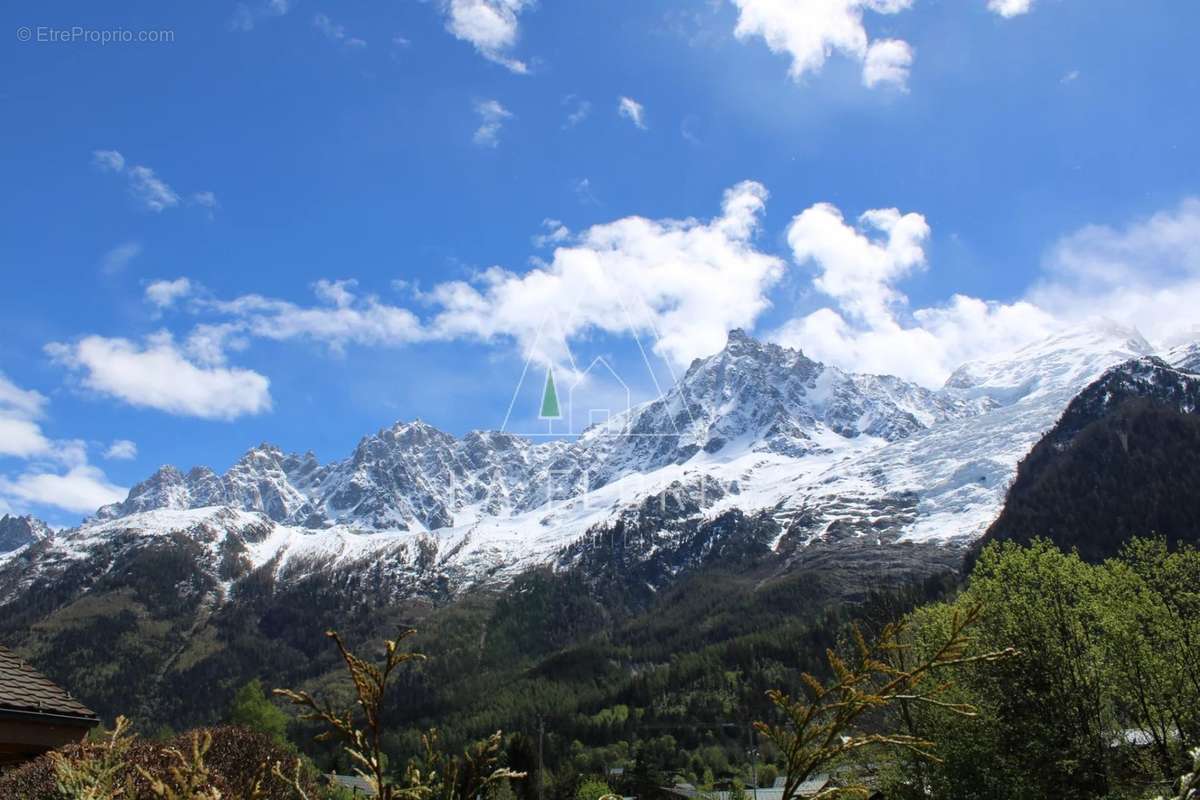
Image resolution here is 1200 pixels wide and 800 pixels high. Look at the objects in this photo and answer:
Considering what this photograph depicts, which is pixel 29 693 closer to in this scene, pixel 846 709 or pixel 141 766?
pixel 141 766

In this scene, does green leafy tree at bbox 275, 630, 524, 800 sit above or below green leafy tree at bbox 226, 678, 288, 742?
above

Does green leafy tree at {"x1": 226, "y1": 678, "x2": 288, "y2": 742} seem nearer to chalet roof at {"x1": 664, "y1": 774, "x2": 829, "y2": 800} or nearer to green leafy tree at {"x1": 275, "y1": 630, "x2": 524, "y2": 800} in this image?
chalet roof at {"x1": 664, "y1": 774, "x2": 829, "y2": 800}

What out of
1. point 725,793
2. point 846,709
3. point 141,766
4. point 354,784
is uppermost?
point 846,709

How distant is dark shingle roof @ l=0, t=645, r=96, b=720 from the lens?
11242mm

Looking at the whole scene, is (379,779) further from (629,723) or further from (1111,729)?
(629,723)

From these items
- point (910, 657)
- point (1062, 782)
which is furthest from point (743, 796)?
point (1062, 782)

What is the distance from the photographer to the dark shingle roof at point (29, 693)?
36.9 ft

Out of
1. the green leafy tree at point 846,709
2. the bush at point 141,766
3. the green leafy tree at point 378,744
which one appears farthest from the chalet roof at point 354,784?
the green leafy tree at point 846,709

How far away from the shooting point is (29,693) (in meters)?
11.7

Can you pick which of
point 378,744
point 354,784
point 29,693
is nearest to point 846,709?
point 378,744

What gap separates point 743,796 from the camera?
156ft

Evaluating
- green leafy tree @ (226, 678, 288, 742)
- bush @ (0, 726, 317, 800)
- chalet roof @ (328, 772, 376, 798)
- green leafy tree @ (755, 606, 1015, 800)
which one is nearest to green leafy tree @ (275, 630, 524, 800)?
chalet roof @ (328, 772, 376, 798)

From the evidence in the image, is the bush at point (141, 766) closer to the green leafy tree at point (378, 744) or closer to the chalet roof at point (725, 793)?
the green leafy tree at point (378, 744)

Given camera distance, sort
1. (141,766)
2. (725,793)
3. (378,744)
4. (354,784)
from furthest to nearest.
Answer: (725,793) < (354,784) < (141,766) < (378,744)
